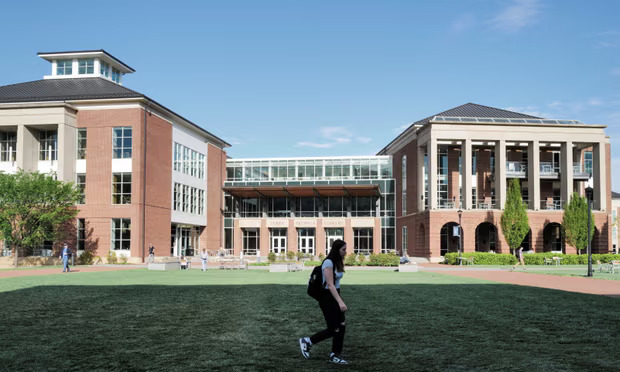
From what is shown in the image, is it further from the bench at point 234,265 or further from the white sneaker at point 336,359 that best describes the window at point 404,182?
the white sneaker at point 336,359

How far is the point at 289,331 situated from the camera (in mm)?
11047

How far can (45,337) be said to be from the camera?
1008 centimetres

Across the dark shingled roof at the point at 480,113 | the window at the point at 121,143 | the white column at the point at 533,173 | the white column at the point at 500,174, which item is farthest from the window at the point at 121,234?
the white column at the point at 533,173

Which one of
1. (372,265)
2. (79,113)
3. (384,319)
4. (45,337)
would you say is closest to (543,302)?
(384,319)

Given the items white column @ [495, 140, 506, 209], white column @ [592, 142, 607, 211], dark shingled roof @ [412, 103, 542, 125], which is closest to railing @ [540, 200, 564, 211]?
white column @ [592, 142, 607, 211]

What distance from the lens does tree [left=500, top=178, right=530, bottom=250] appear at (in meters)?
51.7

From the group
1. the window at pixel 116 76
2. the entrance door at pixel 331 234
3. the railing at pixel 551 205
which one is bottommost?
the entrance door at pixel 331 234

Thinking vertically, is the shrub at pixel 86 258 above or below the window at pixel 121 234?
below

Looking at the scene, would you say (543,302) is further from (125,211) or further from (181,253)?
(181,253)

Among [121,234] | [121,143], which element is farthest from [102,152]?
[121,234]

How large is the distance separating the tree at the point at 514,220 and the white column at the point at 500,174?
1992mm

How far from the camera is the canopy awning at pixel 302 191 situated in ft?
218

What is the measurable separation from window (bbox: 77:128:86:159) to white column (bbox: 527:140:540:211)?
42.5 meters

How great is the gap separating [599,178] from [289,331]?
54.2 meters
